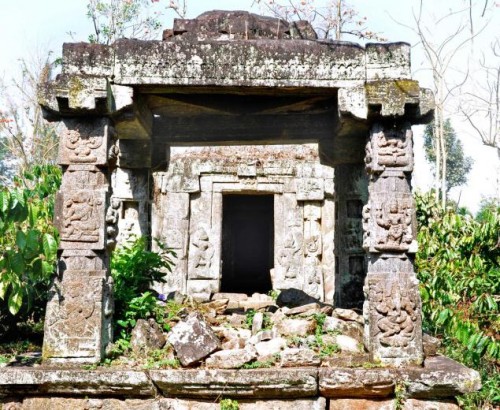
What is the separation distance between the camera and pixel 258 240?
39.6 feet

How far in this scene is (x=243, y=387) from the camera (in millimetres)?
4289

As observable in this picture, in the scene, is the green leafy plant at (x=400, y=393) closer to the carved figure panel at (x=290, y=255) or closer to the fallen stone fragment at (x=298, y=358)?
the fallen stone fragment at (x=298, y=358)

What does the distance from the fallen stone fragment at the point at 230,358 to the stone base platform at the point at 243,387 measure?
13cm

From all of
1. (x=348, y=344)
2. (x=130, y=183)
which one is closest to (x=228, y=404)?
(x=348, y=344)

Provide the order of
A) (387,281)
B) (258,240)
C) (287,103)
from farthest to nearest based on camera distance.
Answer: (258,240) → (287,103) → (387,281)

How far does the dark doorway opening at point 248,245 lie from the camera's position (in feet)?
37.0

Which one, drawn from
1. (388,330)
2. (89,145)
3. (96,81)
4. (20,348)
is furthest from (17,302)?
(388,330)

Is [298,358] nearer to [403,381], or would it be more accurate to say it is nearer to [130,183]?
[403,381]

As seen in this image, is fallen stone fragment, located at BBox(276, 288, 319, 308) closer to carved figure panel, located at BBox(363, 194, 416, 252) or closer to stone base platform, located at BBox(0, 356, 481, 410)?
carved figure panel, located at BBox(363, 194, 416, 252)

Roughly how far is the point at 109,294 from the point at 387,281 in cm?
224

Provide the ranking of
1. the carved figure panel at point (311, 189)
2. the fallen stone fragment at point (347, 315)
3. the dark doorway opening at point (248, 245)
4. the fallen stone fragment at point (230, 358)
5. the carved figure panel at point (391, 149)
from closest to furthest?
Answer: the fallen stone fragment at point (230, 358), the carved figure panel at point (391, 149), the fallen stone fragment at point (347, 315), the carved figure panel at point (311, 189), the dark doorway opening at point (248, 245)

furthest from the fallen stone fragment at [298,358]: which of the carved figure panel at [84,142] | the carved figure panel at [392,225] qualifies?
the carved figure panel at [84,142]

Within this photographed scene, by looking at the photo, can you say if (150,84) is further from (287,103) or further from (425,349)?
(425,349)

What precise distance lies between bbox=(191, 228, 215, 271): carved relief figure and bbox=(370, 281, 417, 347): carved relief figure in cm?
287
